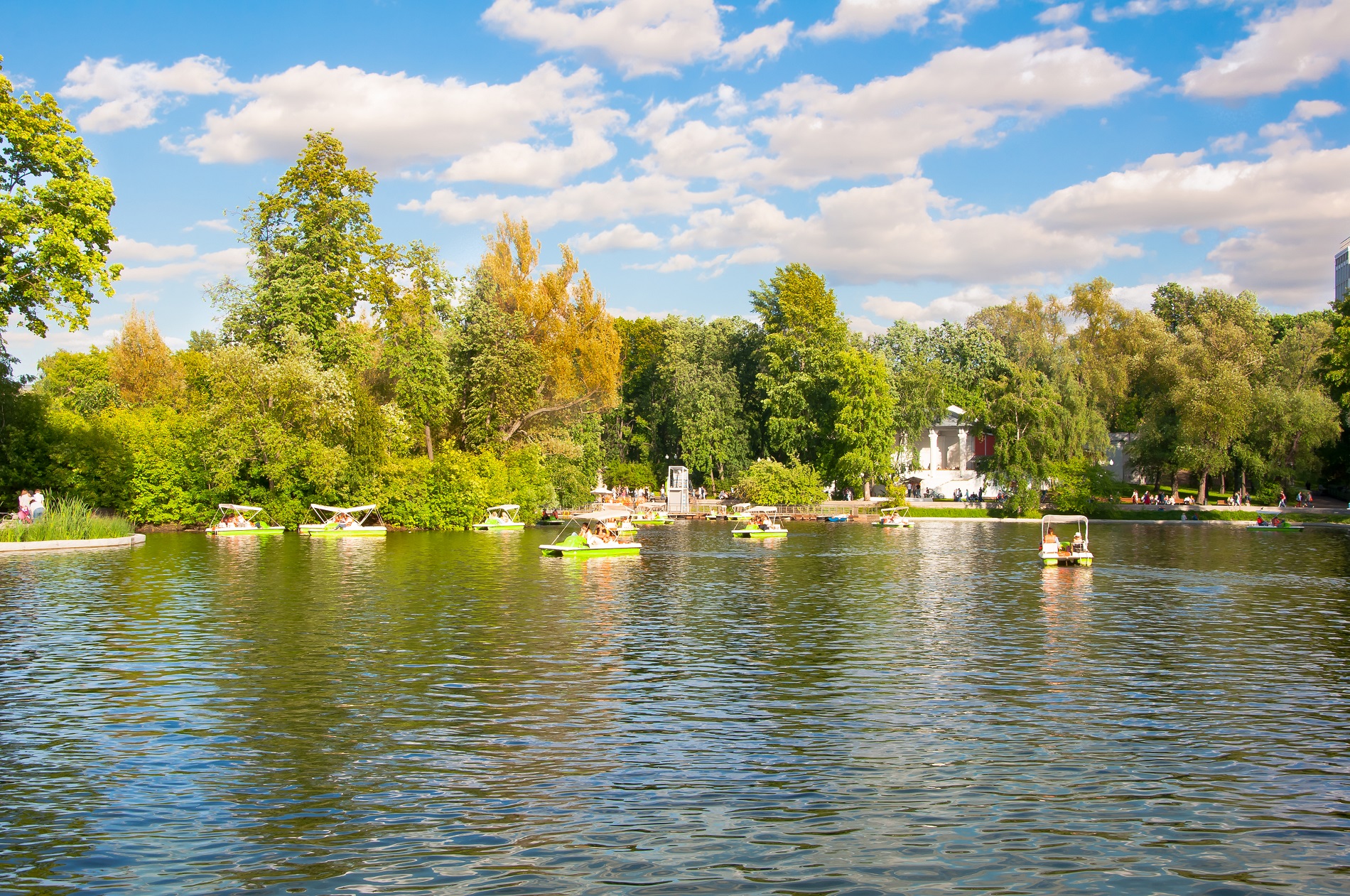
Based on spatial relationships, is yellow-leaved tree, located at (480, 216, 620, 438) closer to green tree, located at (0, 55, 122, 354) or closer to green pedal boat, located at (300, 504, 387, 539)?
green pedal boat, located at (300, 504, 387, 539)

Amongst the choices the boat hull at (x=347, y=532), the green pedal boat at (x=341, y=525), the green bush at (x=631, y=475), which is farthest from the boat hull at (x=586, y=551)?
the green bush at (x=631, y=475)

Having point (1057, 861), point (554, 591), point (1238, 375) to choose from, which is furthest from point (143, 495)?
point (1238, 375)

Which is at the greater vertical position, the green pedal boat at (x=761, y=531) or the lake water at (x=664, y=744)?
the green pedal boat at (x=761, y=531)

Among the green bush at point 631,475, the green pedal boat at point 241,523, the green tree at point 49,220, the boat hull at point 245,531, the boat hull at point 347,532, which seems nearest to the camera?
the green tree at point 49,220

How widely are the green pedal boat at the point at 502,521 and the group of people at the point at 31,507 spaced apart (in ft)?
90.7

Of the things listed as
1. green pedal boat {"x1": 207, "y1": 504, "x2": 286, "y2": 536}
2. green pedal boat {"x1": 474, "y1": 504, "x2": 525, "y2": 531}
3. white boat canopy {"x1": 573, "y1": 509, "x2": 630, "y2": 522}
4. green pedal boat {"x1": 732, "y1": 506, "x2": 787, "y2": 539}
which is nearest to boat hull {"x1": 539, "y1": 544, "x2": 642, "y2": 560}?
white boat canopy {"x1": 573, "y1": 509, "x2": 630, "y2": 522}

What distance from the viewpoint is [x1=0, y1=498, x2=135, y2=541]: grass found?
44.1m

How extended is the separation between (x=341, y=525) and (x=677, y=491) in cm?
3925

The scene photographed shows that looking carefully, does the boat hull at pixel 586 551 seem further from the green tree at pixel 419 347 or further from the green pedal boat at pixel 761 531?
the green tree at pixel 419 347

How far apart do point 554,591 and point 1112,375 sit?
263 feet

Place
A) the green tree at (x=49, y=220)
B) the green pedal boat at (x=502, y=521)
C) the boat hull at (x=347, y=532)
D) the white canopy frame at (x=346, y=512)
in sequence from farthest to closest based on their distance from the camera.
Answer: the green pedal boat at (x=502, y=521) → the white canopy frame at (x=346, y=512) → the boat hull at (x=347, y=532) → the green tree at (x=49, y=220)

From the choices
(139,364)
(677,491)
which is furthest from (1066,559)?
(139,364)

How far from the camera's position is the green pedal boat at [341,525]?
62.4m

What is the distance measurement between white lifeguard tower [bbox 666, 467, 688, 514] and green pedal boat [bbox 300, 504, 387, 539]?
32799 millimetres
